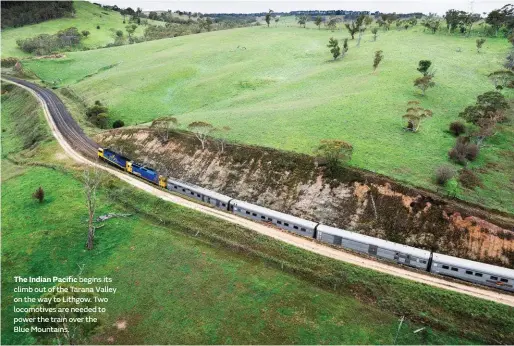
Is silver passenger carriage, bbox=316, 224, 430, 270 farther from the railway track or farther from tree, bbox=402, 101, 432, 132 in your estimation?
the railway track

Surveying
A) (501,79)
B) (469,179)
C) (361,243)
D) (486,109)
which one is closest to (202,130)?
(361,243)

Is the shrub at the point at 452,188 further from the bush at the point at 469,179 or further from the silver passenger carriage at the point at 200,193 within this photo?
the silver passenger carriage at the point at 200,193

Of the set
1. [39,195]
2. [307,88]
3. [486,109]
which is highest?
[486,109]

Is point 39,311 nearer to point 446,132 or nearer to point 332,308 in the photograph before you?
point 332,308

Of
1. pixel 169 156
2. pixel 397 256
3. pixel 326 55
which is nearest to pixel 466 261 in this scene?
pixel 397 256

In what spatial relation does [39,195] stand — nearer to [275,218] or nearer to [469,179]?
[275,218]

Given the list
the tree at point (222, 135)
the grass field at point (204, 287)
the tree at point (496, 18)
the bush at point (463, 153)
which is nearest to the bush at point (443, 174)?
the bush at point (463, 153)
